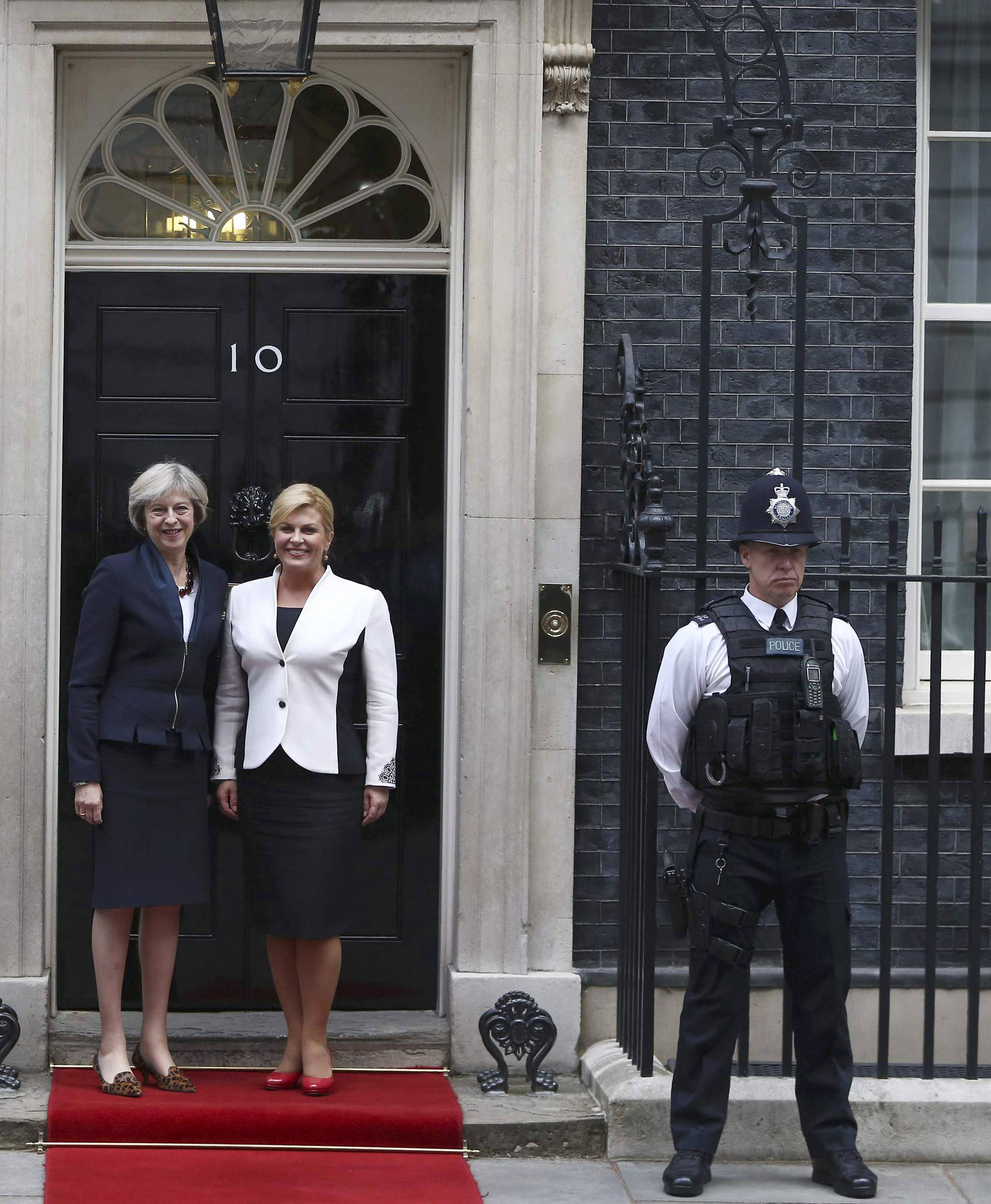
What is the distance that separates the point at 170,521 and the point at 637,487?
1560 mm

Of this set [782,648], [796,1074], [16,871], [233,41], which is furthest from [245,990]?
[233,41]

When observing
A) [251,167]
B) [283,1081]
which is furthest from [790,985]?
[251,167]

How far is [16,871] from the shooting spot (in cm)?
608

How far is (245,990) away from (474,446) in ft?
7.39

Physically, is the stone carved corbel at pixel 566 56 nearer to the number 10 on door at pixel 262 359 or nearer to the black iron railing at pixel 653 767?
the black iron railing at pixel 653 767

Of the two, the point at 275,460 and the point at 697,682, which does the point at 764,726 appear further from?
the point at 275,460

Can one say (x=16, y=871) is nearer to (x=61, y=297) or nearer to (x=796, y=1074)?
(x=61, y=297)

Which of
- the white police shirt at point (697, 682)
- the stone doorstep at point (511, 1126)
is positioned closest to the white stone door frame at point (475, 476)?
the stone doorstep at point (511, 1126)

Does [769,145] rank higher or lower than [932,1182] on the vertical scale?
higher

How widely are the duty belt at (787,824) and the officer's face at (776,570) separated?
0.62 meters

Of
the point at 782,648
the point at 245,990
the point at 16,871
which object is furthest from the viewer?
the point at 245,990

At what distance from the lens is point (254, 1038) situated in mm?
6277

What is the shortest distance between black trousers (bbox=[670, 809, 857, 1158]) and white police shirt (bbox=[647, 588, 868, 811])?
0.28 meters

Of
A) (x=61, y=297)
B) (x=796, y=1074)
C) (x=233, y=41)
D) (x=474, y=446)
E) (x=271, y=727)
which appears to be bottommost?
(x=796, y=1074)
